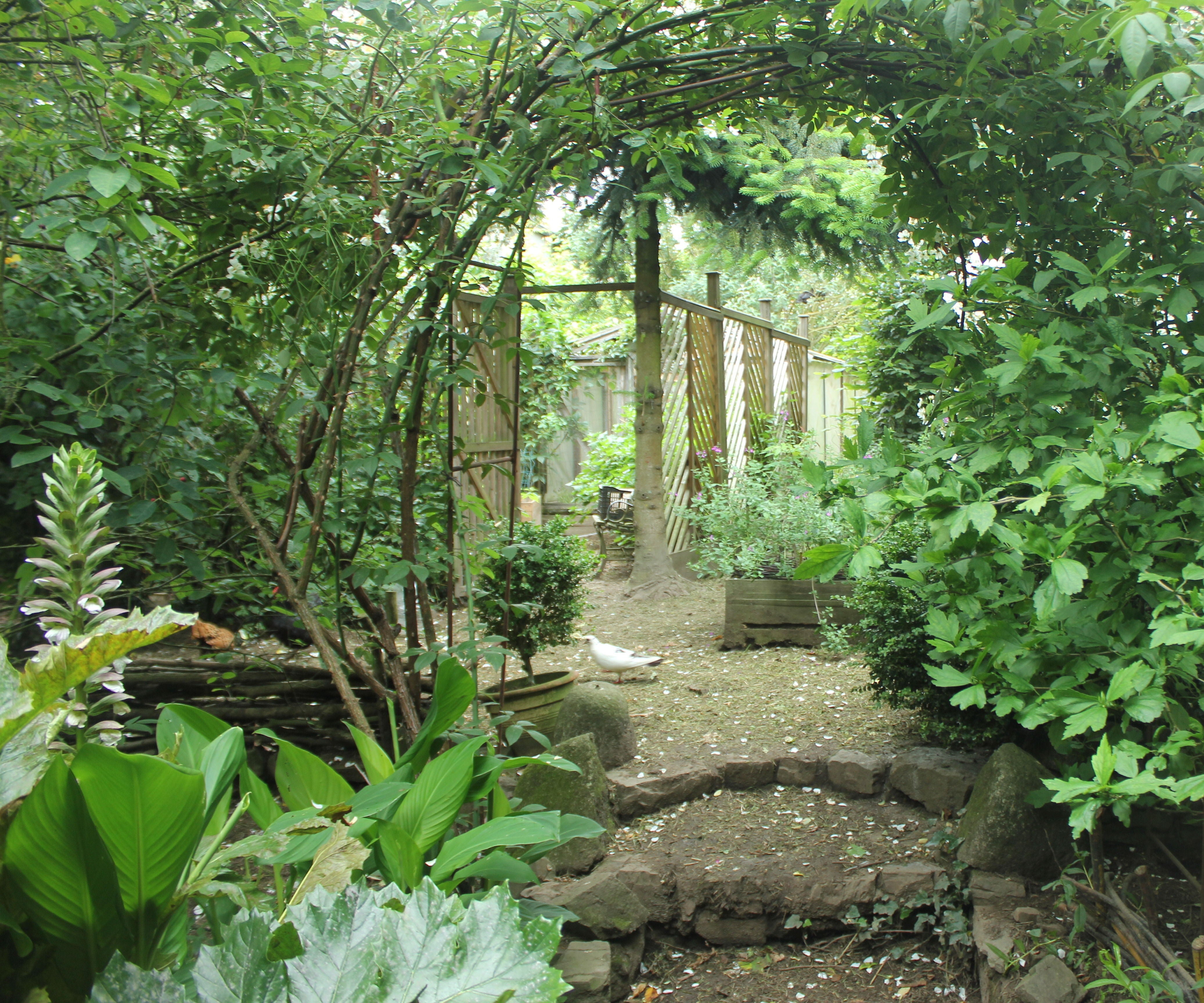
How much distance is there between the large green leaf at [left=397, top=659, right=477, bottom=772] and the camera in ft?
4.55

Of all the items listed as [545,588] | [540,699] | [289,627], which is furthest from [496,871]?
[545,588]

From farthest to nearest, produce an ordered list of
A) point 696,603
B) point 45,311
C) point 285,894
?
1. point 696,603
2. point 45,311
3. point 285,894

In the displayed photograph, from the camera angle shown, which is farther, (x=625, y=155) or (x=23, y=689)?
(x=625, y=155)

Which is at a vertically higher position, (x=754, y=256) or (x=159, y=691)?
(x=754, y=256)

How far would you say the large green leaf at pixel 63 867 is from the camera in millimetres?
589

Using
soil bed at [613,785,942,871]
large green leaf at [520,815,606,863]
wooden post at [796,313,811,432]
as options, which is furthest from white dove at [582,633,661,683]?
wooden post at [796,313,811,432]

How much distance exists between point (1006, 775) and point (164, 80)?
8.66 feet

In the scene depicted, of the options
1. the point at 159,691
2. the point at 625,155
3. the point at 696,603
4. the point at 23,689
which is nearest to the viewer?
the point at 23,689

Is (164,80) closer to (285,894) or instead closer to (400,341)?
(400,341)

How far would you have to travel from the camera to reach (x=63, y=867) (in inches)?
23.6

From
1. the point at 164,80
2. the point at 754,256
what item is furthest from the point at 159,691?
the point at 754,256

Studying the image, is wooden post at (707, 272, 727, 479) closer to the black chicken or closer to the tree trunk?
the tree trunk

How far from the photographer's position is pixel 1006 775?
2.43 meters

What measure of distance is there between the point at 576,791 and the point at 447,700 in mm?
1392
